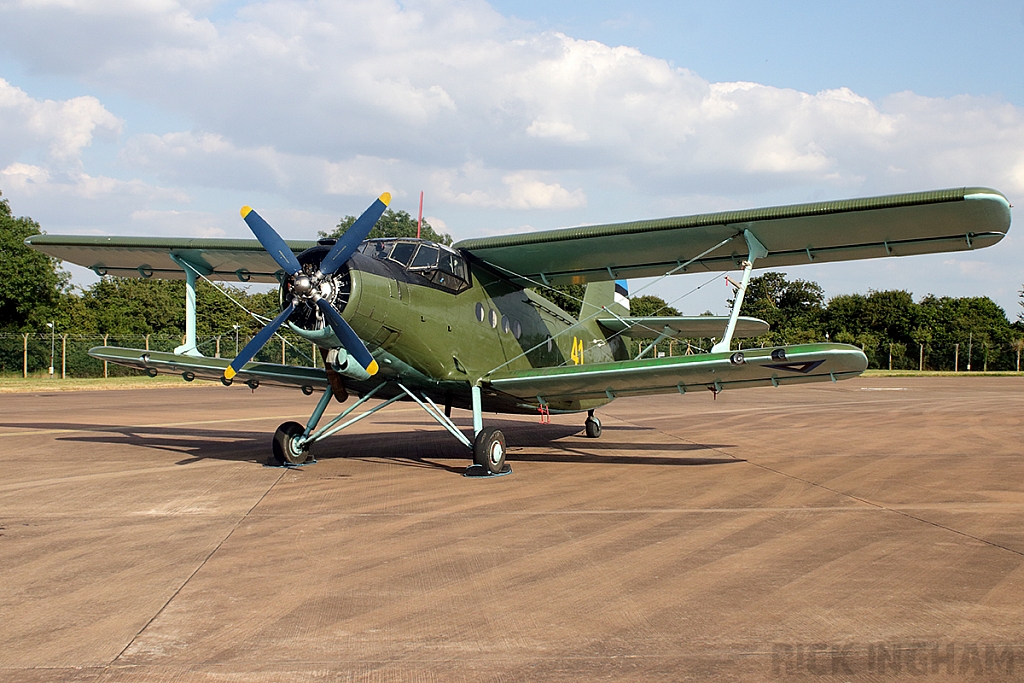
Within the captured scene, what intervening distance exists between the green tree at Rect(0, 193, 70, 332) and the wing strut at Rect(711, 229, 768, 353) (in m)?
40.6

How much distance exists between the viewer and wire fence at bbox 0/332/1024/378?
134ft

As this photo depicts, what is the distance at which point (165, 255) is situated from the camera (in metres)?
13.7

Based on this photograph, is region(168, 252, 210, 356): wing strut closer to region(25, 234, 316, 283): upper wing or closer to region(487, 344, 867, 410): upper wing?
region(25, 234, 316, 283): upper wing

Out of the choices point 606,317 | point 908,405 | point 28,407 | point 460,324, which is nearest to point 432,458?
point 460,324

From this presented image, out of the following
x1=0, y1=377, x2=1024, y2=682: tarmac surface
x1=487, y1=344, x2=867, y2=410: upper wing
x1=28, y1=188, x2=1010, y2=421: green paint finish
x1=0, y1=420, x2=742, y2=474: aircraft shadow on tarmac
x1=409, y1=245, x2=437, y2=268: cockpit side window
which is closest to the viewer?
x1=0, y1=377, x2=1024, y2=682: tarmac surface

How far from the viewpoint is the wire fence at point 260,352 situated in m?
40.8

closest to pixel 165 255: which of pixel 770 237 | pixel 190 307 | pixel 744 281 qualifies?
pixel 190 307

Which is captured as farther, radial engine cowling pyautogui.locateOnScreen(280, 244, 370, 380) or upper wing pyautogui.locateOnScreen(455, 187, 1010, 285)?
upper wing pyautogui.locateOnScreen(455, 187, 1010, 285)

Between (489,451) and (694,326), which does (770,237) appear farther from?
(489,451)

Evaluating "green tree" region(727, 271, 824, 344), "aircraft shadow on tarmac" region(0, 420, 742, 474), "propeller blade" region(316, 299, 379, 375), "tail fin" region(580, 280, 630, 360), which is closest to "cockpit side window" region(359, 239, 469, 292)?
"propeller blade" region(316, 299, 379, 375)

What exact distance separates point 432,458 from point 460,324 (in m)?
2.54

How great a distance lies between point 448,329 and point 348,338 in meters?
2.07

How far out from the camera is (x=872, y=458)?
12.4 meters

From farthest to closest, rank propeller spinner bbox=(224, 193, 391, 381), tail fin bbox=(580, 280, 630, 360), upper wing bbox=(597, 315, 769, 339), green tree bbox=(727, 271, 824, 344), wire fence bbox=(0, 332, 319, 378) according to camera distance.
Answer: green tree bbox=(727, 271, 824, 344), wire fence bbox=(0, 332, 319, 378), tail fin bbox=(580, 280, 630, 360), upper wing bbox=(597, 315, 769, 339), propeller spinner bbox=(224, 193, 391, 381)
